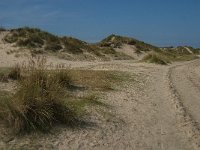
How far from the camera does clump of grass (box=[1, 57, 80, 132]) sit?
286 inches

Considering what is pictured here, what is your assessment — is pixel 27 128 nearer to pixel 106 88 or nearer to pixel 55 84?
pixel 55 84

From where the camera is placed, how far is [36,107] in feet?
24.8

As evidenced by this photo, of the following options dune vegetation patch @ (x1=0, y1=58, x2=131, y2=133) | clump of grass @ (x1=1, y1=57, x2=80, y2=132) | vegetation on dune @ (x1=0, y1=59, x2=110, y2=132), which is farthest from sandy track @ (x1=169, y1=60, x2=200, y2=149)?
clump of grass @ (x1=1, y1=57, x2=80, y2=132)

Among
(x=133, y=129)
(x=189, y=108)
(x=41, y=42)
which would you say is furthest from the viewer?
(x=41, y=42)

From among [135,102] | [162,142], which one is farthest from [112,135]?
[135,102]

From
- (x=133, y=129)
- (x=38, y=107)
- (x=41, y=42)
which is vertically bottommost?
(x=133, y=129)

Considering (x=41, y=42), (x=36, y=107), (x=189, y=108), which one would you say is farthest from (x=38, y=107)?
(x=41, y=42)

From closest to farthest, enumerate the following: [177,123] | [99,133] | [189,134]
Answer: [99,133], [189,134], [177,123]

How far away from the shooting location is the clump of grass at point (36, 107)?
726 cm

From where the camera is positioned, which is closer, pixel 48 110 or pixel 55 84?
pixel 48 110

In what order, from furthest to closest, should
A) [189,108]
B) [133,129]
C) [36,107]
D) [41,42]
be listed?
[41,42], [189,108], [133,129], [36,107]

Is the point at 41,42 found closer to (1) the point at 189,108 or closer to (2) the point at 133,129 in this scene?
(1) the point at 189,108

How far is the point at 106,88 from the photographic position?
42.1 feet

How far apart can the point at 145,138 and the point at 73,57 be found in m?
19.7
